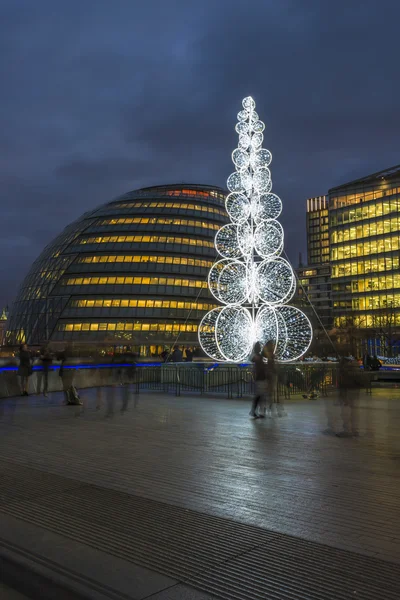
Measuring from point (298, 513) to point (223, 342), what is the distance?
677 inches

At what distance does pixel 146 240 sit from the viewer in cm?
7262

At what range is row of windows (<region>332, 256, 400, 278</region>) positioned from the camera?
311ft

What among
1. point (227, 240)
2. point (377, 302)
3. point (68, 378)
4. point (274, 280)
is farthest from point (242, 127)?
point (377, 302)

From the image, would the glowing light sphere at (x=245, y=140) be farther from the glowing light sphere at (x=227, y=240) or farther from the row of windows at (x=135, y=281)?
the row of windows at (x=135, y=281)

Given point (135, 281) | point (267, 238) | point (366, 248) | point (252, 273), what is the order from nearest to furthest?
1. point (267, 238)
2. point (252, 273)
3. point (135, 281)
4. point (366, 248)

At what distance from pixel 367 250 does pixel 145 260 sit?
4954cm

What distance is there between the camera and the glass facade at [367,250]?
94250 mm

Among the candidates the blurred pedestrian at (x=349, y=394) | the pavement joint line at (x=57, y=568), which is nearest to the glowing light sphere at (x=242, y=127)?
the blurred pedestrian at (x=349, y=394)

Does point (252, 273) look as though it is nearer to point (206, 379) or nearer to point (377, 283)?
point (206, 379)

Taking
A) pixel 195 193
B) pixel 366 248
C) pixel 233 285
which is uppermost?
pixel 195 193

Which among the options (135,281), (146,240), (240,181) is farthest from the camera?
(146,240)

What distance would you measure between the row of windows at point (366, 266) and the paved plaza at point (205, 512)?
289 feet

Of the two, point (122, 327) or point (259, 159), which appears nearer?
point (259, 159)

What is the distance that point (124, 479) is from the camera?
317 inches
